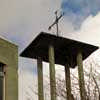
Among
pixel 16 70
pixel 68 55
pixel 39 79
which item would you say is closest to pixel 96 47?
pixel 68 55

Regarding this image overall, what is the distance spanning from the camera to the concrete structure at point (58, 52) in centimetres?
1262

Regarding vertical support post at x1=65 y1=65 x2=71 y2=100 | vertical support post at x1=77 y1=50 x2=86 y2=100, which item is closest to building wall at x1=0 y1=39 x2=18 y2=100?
vertical support post at x1=77 y1=50 x2=86 y2=100

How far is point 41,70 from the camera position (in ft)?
44.7

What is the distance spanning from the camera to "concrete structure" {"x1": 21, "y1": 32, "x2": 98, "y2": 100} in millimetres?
12625

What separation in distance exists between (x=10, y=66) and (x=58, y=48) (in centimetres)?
357

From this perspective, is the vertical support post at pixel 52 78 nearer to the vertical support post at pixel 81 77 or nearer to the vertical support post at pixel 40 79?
the vertical support post at pixel 40 79

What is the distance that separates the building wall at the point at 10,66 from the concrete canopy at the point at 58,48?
1813 millimetres

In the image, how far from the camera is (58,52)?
47.3ft

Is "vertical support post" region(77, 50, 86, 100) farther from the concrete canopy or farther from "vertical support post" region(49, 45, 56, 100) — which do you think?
"vertical support post" region(49, 45, 56, 100)

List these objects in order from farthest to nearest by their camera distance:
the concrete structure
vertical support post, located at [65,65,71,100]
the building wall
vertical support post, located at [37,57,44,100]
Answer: vertical support post, located at [65,65,71,100] < vertical support post, located at [37,57,44,100] < the concrete structure < the building wall

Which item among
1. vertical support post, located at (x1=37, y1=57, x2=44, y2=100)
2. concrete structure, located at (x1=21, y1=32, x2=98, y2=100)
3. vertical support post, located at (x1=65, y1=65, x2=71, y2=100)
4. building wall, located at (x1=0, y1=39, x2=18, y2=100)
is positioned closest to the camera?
building wall, located at (x1=0, y1=39, x2=18, y2=100)

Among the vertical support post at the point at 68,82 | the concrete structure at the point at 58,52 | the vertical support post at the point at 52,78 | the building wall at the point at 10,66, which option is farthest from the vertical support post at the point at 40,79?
the building wall at the point at 10,66

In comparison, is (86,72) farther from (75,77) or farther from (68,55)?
(68,55)

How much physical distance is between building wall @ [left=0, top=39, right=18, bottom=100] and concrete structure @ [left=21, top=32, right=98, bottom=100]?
1798mm
